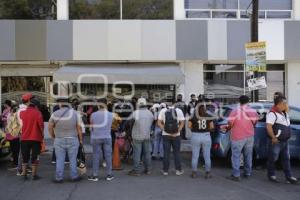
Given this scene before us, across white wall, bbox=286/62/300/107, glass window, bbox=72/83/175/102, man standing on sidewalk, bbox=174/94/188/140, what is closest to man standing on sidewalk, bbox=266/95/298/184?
man standing on sidewalk, bbox=174/94/188/140

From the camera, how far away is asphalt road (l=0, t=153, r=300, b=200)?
9078mm

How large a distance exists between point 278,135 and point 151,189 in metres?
2.83

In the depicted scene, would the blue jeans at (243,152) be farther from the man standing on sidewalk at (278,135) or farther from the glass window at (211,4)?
the glass window at (211,4)

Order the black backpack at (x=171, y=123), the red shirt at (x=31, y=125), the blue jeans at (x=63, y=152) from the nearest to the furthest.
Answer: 1. the blue jeans at (x=63, y=152)
2. the red shirt at (x=31, y=125)
3. the black backpack at (x=171, y=123)

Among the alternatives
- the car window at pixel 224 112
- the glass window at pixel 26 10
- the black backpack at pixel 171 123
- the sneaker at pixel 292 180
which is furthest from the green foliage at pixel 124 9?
the sneaker at pixel 292 180

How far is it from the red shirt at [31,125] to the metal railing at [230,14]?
9589mm

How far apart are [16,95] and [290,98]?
10099mm

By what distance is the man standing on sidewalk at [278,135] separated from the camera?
10477 millimetres

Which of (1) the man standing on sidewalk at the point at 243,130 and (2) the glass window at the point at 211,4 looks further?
(2) the glass window at the point at 211,4

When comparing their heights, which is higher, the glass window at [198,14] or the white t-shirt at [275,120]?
the glass window at [198,14]

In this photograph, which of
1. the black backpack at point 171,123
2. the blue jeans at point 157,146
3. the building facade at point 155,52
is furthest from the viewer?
the building facade at point 155,52

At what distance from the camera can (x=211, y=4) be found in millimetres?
19156

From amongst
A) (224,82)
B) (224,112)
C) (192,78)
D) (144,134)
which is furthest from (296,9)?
(144,134)

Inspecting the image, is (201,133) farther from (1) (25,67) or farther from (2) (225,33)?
(1) (25,67)
